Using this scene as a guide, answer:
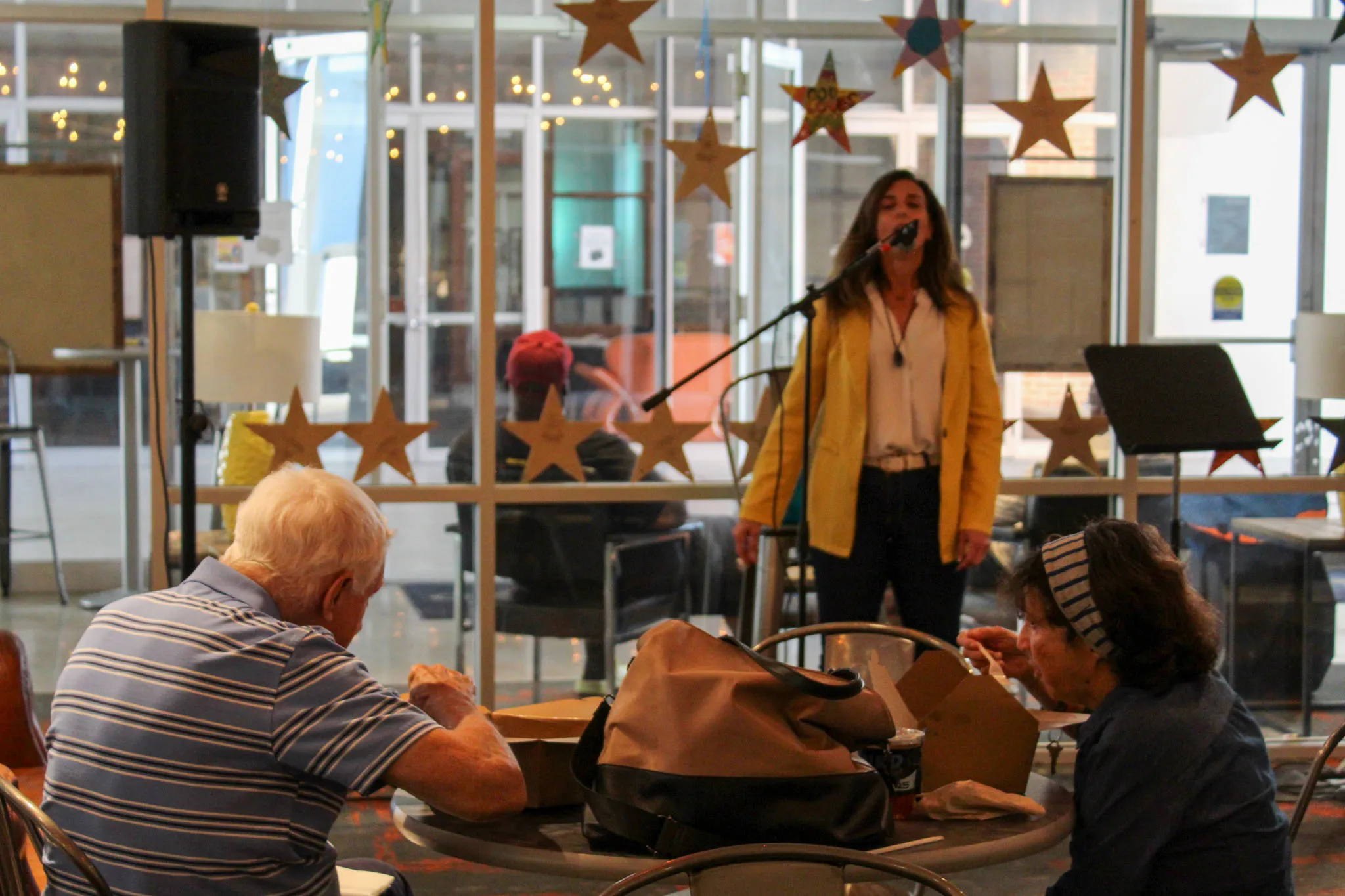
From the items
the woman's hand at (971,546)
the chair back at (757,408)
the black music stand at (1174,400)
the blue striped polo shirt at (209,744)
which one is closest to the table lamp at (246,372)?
the chair back at (757,408)

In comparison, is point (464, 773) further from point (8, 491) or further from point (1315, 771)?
point (8, 491)

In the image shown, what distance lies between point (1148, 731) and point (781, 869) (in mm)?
564

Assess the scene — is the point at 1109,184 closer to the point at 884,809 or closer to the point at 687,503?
the point at 687,503

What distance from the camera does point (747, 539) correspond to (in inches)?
136

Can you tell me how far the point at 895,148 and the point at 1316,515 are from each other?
69.4 inches

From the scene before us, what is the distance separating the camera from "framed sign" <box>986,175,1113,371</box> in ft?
14.2

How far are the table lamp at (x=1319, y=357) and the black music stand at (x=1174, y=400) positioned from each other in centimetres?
81

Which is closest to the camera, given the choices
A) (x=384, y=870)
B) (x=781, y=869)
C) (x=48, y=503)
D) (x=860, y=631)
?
(x=781, y=869)

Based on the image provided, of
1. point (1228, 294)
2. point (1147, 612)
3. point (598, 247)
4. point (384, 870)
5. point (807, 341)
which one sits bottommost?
point (384, 870)

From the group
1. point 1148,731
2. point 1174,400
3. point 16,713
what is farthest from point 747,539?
point 1148,731

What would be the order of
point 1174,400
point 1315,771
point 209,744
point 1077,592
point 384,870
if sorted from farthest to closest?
1. point 1174,400
2. point 1315,771
3. point 384,870
4. point 1077,592
5. point 209,744

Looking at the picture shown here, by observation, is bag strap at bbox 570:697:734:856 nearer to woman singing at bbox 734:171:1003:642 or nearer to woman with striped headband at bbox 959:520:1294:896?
woman with striped headband at bbox 959:520:1294:896

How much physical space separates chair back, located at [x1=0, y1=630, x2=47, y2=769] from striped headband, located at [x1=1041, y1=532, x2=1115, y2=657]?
1872mm

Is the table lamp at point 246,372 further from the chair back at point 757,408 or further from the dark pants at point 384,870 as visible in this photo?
the dark pants at point 384,870
